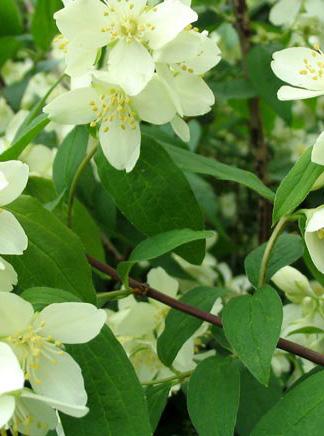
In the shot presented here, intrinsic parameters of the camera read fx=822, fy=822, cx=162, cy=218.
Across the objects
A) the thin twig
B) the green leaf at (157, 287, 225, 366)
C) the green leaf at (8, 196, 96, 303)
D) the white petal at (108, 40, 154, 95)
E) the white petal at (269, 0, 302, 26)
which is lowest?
the thin twig

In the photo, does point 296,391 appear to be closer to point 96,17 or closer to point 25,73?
point 96,17

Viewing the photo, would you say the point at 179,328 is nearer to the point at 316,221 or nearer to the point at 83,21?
the point at 316,221

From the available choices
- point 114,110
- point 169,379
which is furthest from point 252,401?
point 114,110

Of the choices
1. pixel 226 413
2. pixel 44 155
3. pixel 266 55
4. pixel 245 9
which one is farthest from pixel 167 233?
pixel 245 9

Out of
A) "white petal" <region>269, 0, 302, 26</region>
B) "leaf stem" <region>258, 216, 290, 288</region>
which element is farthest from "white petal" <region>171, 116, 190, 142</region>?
"white petal" <region>269, 0, 302, 26</region>

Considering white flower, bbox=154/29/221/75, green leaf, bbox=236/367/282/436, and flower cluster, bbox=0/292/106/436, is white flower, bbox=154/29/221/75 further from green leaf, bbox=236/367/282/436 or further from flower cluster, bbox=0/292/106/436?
green leaf, bbox=236/367/282/436
